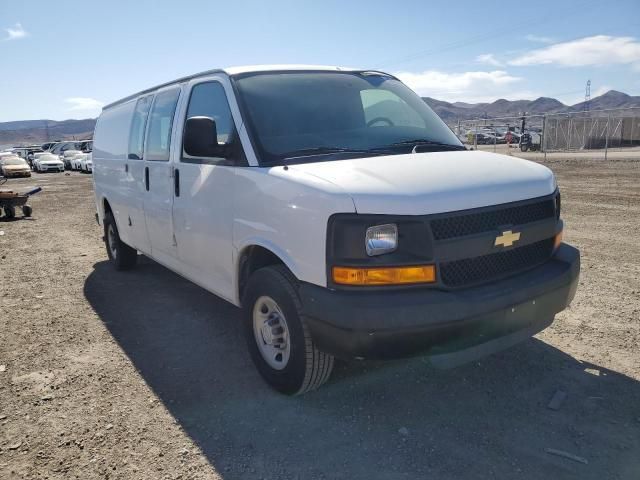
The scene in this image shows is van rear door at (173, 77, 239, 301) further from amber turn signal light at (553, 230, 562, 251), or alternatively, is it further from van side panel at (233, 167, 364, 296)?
amber turn signal light at (553, 230, 562, 251)

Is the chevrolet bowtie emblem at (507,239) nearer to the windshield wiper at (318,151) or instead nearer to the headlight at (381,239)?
the headlight at (381,239)

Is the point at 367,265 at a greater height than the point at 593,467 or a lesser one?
greater

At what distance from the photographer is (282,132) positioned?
3.49m

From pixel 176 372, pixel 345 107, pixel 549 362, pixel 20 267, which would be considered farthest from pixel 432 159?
pixel 20 267

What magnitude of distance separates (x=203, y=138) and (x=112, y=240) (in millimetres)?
4150

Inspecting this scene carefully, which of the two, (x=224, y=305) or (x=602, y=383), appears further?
(x=224, y=305)

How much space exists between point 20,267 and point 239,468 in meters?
6.08

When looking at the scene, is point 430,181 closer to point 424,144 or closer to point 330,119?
point 424,144

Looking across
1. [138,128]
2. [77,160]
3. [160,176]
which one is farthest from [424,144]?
[77,160]

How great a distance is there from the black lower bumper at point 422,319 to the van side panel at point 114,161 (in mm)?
3818

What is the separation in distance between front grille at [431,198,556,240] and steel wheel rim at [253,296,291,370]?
1105mm

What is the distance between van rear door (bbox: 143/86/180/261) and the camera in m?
4.52

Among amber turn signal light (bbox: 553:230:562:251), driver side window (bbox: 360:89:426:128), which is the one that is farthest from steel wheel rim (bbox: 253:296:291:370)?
amber turn signal light (bbox: 553:230:562:251)

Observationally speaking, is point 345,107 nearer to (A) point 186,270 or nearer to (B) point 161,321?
(A) point 186,270
